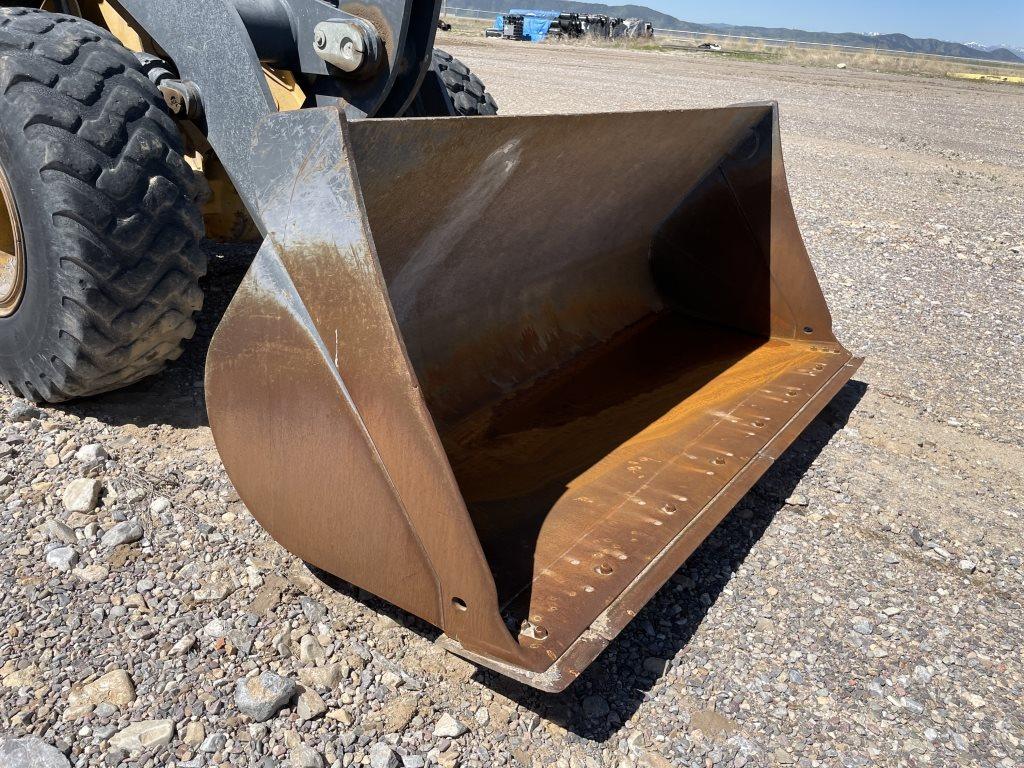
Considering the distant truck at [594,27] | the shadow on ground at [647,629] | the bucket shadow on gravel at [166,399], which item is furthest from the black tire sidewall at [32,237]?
the distant truck at [594,27]

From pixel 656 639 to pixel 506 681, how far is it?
0.40 m

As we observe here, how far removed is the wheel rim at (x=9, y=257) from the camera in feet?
7.98

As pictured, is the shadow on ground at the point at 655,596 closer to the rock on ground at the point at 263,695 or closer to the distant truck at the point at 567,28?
the rock on ground at the point at 263,695

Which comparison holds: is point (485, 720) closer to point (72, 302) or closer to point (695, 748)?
point (695, 748)

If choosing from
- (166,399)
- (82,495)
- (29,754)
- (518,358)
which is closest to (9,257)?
(166,399)

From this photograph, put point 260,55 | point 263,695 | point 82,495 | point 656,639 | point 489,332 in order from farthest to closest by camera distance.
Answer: point 489,332 < point 260,55 < point 82,495 < point 656,639 < point 263,695

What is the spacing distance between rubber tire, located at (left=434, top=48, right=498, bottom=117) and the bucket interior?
1.25 metres

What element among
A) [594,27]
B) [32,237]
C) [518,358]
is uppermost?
[32,237]

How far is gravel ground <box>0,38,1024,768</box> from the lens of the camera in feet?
5.58

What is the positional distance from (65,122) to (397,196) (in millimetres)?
1020

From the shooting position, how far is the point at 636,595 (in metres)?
1.78

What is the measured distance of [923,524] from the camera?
2.57 meters

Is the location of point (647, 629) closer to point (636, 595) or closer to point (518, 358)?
point (636, 595)

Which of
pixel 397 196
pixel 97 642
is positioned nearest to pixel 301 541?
pixel 97 642
